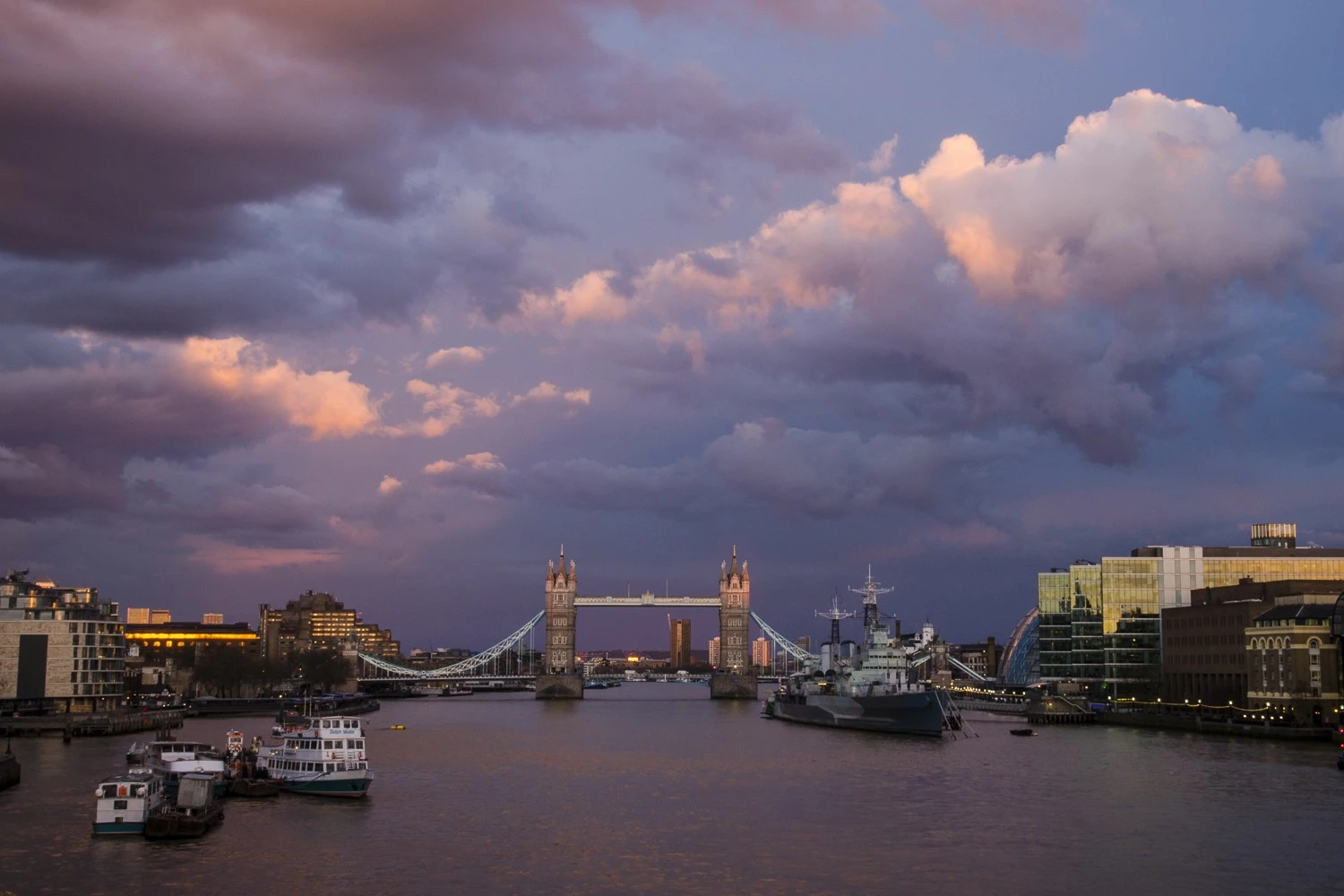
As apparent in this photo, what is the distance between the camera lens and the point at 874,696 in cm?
11075

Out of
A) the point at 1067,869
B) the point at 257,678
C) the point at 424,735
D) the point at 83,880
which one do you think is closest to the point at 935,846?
the point at 1067,869

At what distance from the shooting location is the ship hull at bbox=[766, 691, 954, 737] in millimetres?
103000

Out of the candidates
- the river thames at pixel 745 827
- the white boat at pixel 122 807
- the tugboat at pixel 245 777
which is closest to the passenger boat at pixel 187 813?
the white boat at pixel 122 807

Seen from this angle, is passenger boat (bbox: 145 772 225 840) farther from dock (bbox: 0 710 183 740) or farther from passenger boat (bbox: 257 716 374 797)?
dock (bbox: 0 710 183 740)

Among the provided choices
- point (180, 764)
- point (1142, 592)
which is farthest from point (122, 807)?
point (1142, 592)

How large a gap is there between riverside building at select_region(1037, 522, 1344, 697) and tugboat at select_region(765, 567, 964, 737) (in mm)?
28694

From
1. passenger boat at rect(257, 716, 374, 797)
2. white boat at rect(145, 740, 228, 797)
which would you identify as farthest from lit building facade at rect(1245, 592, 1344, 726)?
white boat at rect(145, 740, 228, 797)

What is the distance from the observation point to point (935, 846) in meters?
49.2

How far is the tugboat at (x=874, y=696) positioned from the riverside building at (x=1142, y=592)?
Answer: 2869cm

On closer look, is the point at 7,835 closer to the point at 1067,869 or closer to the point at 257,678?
the point at 1067,869

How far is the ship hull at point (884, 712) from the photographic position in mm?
103000

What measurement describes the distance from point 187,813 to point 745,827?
20.4 m

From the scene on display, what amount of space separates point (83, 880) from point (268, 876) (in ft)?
17.3

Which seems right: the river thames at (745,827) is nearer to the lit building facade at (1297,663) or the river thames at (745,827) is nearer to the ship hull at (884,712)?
the lit building facade at (1297,663)
